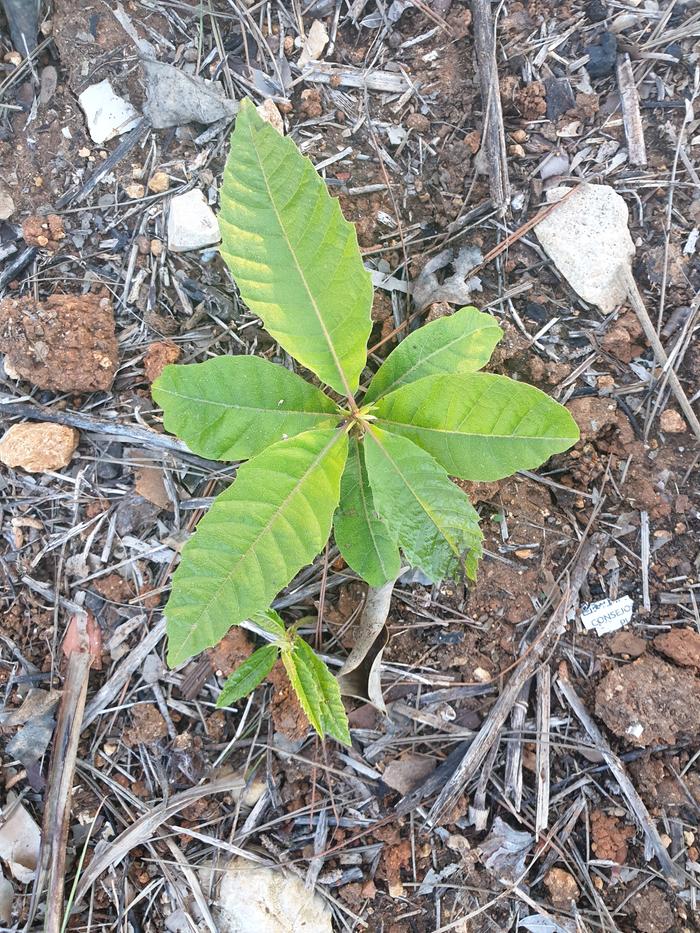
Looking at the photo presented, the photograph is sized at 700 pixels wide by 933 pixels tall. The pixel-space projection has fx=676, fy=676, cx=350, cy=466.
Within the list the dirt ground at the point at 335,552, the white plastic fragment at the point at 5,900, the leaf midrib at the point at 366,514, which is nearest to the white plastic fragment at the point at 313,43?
the dirt ground at the point at 335,552

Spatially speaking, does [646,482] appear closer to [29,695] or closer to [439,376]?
[439,376]

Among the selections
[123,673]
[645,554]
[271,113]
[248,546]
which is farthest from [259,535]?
[271,113]

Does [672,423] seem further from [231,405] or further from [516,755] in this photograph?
[231,405]

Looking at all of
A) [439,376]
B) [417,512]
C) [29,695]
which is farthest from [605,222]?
[29,695]

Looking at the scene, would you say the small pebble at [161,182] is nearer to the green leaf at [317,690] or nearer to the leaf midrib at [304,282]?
the leaf midrib at [304,282]

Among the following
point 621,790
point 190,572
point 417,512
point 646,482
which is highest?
point 190,572

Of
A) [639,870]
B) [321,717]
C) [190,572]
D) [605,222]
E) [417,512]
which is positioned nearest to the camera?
[190,572]

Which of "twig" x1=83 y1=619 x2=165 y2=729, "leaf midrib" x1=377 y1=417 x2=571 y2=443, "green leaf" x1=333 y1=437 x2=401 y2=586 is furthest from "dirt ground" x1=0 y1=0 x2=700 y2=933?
"leaf midrib" x1=377 y1=417 x2=571 y2=443
